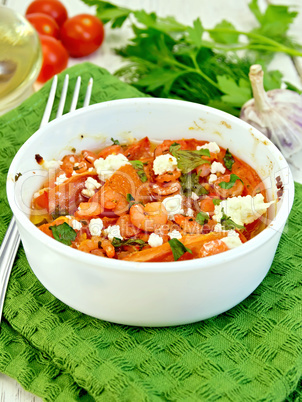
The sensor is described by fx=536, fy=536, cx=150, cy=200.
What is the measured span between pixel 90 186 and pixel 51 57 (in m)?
1.64

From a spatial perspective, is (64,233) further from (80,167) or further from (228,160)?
(228,160)

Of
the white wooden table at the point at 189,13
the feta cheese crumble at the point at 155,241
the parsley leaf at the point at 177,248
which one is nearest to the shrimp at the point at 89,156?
the feta cheese crumble at the point at 155,241

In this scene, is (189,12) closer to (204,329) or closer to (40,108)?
(40,108)

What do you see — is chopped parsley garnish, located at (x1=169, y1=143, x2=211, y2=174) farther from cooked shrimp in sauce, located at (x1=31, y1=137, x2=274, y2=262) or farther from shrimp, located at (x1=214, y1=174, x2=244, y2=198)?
shrimp, located at (x1=214, y1=174, x2=244, y2=198)

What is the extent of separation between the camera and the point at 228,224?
2.19m

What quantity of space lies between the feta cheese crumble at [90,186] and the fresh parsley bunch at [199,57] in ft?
3.81

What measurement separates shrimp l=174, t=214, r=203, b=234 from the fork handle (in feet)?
2.44

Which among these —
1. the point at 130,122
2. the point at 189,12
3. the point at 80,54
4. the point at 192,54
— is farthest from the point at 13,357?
the point at 189,12

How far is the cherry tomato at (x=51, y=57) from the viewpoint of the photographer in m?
3.70

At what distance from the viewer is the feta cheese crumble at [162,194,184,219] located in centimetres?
228

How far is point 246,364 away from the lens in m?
1.94

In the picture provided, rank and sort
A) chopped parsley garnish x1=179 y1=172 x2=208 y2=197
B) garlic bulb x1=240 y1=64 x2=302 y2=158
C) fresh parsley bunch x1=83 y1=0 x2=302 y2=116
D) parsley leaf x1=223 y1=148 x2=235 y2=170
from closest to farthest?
chopped parsley garnish x1=179 y1=172 x2=208 y2=197 → parsley leaf x1=223 y1=148 x2=235 y2=170 → garlic bulb x1=240 y1=64 x2=302 y2=158 → fresh parsley bunch x1=83 y1=0 x2=302 y2=116

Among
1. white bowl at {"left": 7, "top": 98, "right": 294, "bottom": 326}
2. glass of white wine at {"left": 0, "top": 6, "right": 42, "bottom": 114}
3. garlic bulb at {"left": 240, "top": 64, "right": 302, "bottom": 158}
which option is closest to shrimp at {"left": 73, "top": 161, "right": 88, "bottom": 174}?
white bowl at {"left": 7, "top": 98, "right": 294, "bottom": 326}

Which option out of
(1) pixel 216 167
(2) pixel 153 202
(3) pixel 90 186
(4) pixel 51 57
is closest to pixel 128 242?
(2) pixel 153 202
